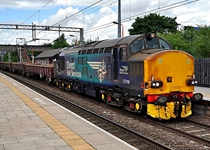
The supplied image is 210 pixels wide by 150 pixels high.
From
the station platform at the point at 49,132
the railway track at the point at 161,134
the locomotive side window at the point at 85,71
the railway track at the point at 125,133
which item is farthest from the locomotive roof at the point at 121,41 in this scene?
the station platform at the point at 49,132

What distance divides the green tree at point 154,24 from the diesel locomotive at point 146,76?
36.8m

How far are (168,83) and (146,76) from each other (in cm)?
98

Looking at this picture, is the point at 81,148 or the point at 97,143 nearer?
the point at 81,148

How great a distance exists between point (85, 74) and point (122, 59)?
206 inches

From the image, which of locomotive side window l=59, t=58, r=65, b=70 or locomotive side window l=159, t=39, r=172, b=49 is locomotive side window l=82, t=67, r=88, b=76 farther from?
locomotive side window l=159, t=39, r=172, b=49

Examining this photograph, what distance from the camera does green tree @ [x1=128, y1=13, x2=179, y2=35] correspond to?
51188 millimetres

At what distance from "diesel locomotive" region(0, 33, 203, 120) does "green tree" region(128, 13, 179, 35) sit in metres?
36.8

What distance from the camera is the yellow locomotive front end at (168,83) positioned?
426 inches

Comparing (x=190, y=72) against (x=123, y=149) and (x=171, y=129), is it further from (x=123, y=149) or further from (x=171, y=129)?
(x=123, y=149)

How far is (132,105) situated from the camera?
12.4 m

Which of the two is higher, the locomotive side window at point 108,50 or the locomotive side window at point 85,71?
the locomotive side window at point 108,50

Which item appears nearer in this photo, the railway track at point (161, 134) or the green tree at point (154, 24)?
the railway track at point (161, 134)

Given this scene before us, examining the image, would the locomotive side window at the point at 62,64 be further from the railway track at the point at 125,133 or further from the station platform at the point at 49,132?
the station platform at the point at 49,132

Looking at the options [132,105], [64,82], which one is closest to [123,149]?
[132,105]
